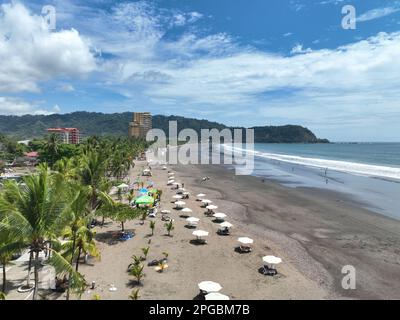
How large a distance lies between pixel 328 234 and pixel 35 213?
23.4 meters

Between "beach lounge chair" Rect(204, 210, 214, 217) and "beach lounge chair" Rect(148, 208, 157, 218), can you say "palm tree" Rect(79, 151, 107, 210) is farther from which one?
"beach lounge chair" Rect(204, 210, 214, 217)

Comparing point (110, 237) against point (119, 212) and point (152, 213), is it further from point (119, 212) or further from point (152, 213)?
point (152, 213)

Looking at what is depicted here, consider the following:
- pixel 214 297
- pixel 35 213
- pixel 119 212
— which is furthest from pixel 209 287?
pixel 119 212

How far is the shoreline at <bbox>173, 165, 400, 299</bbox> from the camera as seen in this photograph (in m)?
19.1

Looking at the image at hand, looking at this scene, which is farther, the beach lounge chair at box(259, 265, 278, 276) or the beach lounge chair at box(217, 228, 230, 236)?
the beach lounge chair at box(217, 228, 230, 236)

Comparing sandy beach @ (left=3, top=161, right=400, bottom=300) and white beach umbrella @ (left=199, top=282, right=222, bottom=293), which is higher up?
white beach umbrella @ (left=199, top=282, right=222, bottom=293)

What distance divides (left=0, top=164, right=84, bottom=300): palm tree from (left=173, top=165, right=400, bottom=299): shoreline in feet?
45.7

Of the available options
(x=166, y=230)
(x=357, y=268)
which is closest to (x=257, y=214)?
(x=166, y=230)

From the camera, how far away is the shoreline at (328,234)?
1906 centimetres

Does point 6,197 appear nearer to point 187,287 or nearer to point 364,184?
point 187,287

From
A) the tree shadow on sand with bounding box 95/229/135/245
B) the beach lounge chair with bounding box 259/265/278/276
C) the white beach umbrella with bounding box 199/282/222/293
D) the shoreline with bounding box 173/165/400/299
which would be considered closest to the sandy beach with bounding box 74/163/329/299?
the tree shadow on sand with bounding box 95/229/135/245

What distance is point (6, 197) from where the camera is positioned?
14547mm
